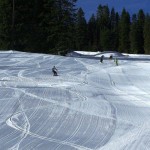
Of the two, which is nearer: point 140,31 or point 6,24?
point 6,24

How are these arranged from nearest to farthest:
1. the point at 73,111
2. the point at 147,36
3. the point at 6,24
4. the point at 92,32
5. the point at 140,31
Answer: the point at 73,111
the point at 6,24
the point at 147,36
the point at 140,31
the point at 92,32

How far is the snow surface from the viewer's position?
12719mm

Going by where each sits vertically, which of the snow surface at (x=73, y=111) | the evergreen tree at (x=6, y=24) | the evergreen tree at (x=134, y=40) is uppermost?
the evergreen tree at (x=6, y=24)

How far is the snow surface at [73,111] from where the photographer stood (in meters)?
12.7

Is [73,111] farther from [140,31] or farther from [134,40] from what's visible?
[140,31]

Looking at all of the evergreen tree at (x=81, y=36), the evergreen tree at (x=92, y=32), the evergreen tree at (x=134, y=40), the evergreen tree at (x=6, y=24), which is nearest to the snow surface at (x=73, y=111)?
the evergreen tree at (x=6, y=24)

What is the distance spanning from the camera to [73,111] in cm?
1725

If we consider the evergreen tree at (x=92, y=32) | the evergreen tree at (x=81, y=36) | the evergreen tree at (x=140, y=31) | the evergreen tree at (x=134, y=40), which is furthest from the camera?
the evergreen tree at (x=92, y=32)

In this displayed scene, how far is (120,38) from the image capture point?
10969 cm

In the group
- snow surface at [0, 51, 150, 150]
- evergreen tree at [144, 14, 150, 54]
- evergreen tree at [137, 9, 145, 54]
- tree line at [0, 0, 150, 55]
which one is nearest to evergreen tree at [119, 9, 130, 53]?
evergreen tree at [137, 9, 145, 54]

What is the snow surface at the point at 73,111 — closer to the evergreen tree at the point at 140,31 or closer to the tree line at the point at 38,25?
the tree line at the point at 38,25

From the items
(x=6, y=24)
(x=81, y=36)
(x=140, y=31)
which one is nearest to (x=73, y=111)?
(x=6, y=24)

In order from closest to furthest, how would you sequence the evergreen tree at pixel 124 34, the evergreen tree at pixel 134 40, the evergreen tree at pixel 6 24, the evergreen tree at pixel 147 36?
the evergreen tree at pixel 6 24 < the evergreen tree at pixel 147 36 < the evergreen tree at pixel 134 40 < the evergreen tree at pixel 124 34

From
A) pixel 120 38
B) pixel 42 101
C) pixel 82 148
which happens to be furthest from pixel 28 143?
pixel 120 38
